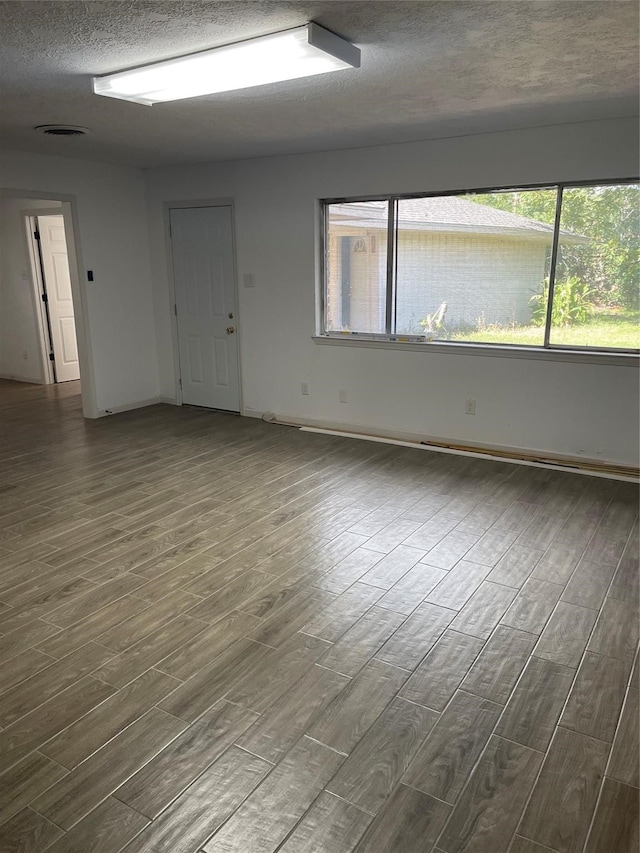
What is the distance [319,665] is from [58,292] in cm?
687

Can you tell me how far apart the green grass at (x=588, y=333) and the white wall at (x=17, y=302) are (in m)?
5.43

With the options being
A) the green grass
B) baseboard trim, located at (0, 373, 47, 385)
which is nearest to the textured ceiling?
the green grass

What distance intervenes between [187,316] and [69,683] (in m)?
4.78

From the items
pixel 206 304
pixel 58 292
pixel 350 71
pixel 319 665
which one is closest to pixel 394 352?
pixel 206 304

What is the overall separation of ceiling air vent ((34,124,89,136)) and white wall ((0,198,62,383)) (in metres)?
3.11

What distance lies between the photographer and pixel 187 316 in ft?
21.7

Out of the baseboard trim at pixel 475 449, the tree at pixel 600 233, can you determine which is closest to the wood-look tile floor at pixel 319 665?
the baseboard trim at pixel 475 449

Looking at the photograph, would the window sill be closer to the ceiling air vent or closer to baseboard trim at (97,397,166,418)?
baseboard trim at (97,397,166,418)

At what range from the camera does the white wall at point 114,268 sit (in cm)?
590

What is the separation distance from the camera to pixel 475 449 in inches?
200

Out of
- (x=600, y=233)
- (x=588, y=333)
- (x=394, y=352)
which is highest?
(x=600, y=233)

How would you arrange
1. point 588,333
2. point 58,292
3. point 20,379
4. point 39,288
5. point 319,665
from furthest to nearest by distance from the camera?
point 20,379, point 58,292, point 39,288, point 588,333, point 319,665

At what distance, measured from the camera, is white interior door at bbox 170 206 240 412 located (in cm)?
617

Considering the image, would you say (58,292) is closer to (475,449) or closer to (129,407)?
(129,407)
